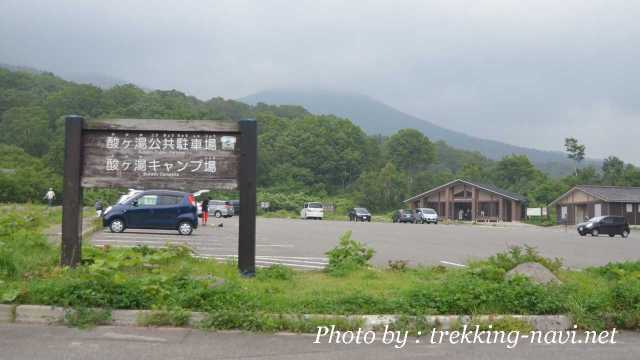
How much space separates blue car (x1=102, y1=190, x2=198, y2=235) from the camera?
66.3 ft

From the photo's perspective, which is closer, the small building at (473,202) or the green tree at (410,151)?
the small building at (473,202)

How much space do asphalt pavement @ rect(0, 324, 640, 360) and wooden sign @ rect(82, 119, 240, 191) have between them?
3.34 m

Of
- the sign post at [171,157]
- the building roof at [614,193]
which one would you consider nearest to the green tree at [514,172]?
the building roof at [614,193]

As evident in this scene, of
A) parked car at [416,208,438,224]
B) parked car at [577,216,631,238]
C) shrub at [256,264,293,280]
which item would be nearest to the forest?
parked car at [416,208,438,224]

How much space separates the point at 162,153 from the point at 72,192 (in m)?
1.47

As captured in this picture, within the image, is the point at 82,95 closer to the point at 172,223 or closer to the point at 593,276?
the point at 172,223

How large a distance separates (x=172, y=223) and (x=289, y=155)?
3088 inches

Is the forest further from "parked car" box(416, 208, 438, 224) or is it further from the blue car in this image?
the blue car

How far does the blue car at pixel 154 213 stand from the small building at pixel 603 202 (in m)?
42.1

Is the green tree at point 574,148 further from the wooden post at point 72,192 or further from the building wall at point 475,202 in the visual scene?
the wooden post at point 72,192

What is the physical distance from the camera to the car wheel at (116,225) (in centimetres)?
2019

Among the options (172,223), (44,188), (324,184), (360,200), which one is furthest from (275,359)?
(324,184)

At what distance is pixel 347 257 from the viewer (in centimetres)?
1052

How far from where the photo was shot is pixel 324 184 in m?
97.2
